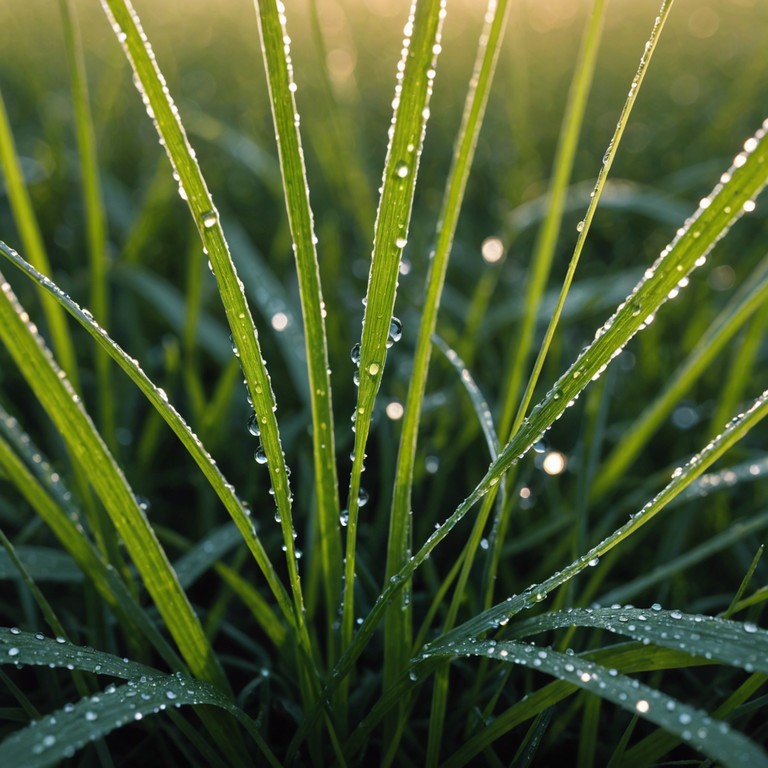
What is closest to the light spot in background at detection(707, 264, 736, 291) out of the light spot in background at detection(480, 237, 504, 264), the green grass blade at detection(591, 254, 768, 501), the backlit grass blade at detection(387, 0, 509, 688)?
the light spot in background at detection(480, 237, 504, 264)

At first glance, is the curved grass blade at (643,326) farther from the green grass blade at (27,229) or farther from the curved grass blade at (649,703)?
the green grass blade at (27,229)

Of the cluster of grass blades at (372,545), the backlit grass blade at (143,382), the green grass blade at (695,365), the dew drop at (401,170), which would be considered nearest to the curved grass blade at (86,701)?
the cluster of grass blades at (372,545)

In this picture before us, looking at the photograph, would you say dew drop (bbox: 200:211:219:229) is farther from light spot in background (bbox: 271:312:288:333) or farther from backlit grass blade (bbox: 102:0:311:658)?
light spot in background (bbox: 271:312:288:333)

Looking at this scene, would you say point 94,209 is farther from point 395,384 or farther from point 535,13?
point 535,13

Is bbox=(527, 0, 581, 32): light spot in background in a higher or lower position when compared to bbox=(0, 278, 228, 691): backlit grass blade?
higher

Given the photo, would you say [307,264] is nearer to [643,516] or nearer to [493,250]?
[643,516]
